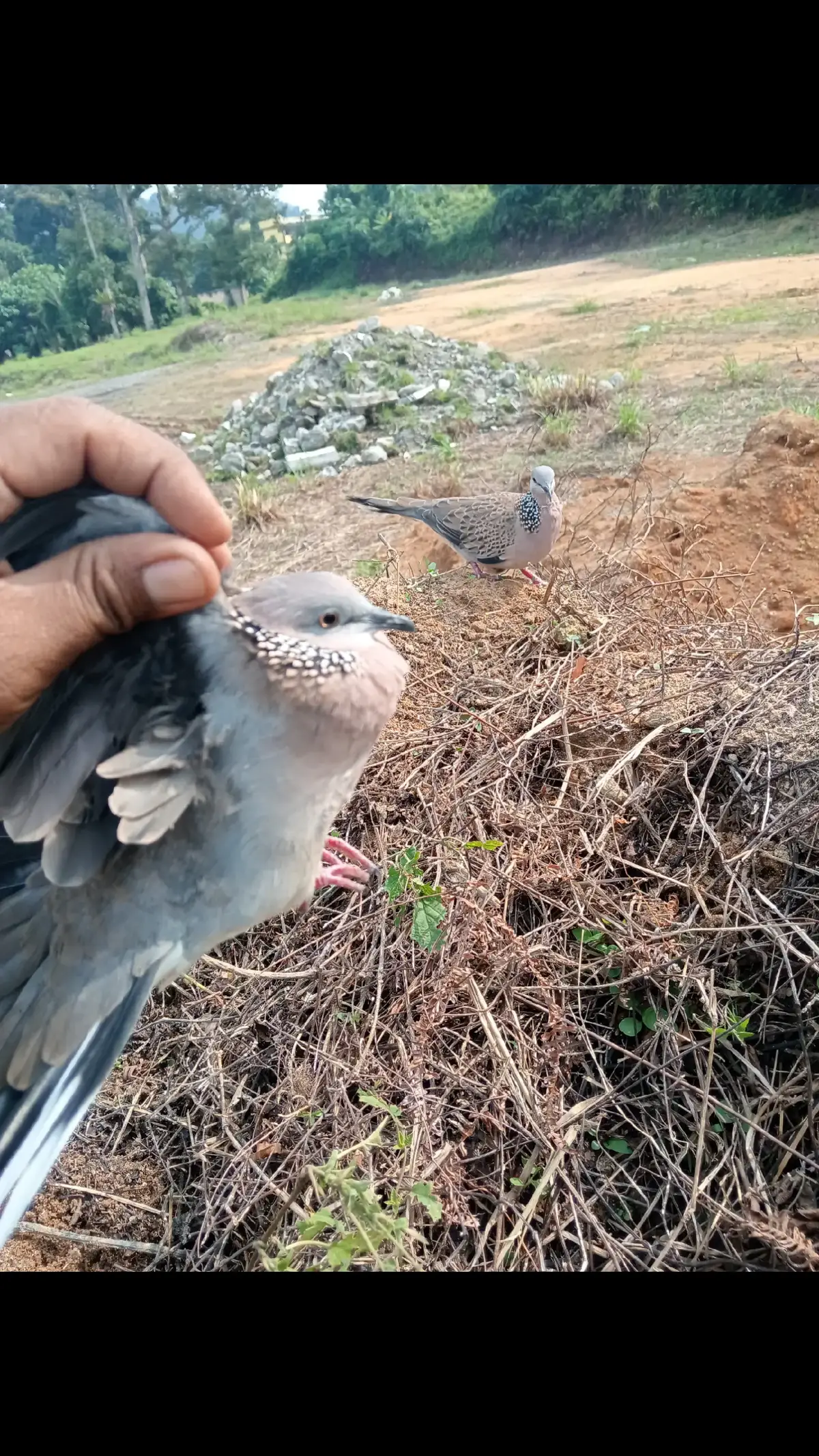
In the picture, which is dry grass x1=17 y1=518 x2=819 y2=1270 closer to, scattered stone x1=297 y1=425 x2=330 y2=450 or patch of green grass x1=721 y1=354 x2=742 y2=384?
patch of green grass x1=721 y1=354 x2=742 y2=384

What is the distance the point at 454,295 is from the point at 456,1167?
26.5ft

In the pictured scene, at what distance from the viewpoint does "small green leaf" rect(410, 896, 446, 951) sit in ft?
5.27

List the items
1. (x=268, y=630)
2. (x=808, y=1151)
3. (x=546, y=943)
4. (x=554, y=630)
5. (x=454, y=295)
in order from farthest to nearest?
(x=454, y=295) < (x=554, y=630) < (x=546, y=943) < (x=808, y=1151) < (x=268, y=630)

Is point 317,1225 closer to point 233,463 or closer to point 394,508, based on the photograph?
point 394,508

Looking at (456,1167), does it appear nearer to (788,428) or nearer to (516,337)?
(788,428)

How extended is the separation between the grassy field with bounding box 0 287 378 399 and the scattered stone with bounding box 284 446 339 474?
127 cm

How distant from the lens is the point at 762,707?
220cm

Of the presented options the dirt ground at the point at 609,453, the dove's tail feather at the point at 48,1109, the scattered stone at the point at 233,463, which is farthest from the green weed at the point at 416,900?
the scattered stone at the point at 233,463

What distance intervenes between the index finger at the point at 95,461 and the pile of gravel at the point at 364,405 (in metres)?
6.43

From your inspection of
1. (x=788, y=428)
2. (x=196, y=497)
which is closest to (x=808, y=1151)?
(x=196, y=497)

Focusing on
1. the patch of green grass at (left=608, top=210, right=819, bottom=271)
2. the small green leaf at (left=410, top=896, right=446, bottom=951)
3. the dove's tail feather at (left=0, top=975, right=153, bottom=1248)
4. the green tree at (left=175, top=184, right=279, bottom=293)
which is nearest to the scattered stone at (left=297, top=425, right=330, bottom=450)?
the green tree at (left=175, top=184, right=279, bottom=293)

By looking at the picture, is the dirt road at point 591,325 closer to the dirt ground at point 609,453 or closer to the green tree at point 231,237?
the dirt ground at point 609,453

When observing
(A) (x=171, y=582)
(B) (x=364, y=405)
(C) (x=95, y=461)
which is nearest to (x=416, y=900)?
(A) (x=171, y=582)
